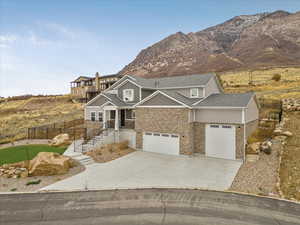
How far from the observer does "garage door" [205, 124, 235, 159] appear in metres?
13.8

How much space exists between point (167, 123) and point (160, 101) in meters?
2.30

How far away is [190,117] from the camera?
15.0 meters

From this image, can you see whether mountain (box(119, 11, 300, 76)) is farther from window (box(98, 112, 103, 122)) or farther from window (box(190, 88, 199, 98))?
window (box(98, 112, 103, 122))

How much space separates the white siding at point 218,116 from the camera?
13.5m

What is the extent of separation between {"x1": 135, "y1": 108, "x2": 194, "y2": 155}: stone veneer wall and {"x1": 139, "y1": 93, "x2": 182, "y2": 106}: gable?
505 millimetres

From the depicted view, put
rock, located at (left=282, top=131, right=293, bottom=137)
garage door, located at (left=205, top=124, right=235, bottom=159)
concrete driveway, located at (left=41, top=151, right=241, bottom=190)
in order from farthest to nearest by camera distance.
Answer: rock, located at (left=282, top=131, right=293, bottom=137) → garage door, located at (left=205, top=124, right=235, bottom=159) → concrete driveway, located at (left=41, top=151, right=241, bottom=190)

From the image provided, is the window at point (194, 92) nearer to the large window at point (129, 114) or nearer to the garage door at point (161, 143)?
the garage door at point (161, 143)

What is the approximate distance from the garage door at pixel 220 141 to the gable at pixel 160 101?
12.7 feet

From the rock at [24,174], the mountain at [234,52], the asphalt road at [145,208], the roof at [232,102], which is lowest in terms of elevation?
the asphalt road at [145,208]

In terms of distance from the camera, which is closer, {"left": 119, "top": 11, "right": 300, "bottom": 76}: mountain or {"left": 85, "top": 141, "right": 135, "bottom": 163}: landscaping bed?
{"left": 85, "top": 141, "right": 135, "bottom": 163}: landscaping bed

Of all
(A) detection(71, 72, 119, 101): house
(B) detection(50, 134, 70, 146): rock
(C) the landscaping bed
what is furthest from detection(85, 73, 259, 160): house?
(A) detection(71, 72, 119, 101): house

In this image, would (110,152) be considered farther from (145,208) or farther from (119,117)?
(145,208)

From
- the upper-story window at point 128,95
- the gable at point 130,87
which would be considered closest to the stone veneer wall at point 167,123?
the gable at point 130,87

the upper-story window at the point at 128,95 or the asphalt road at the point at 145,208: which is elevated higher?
the upper-story window at the point at 128,95
